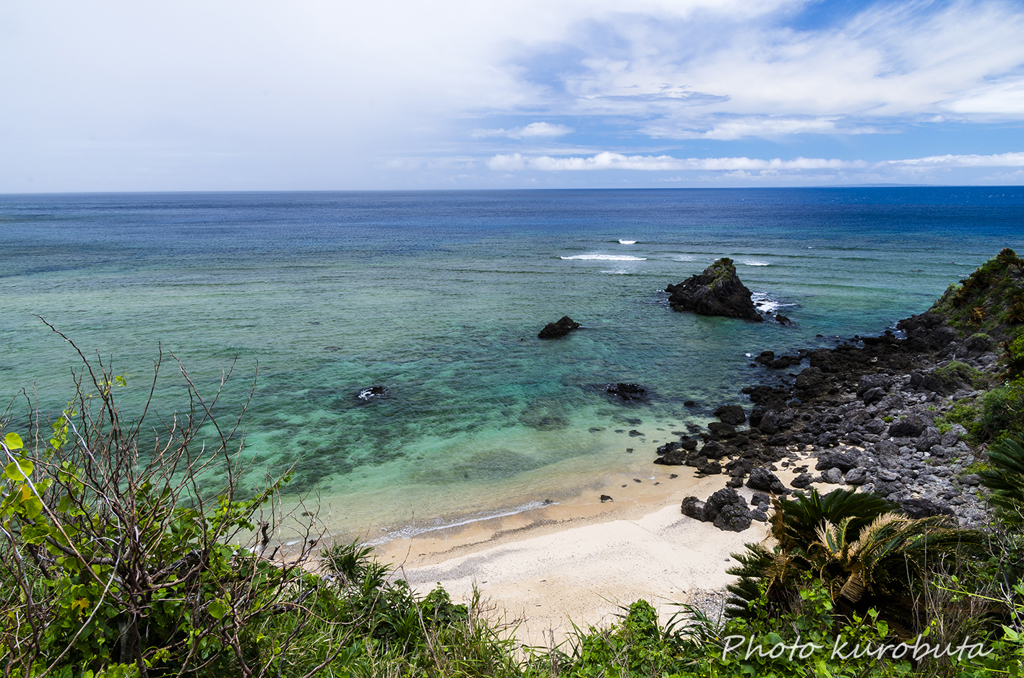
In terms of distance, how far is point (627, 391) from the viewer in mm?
24219

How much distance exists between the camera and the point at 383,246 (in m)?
82.6

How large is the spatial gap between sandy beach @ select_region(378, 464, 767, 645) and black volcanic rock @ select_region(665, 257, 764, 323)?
78.3ft

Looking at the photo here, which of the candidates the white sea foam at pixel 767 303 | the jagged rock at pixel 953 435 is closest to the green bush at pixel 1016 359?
the jagged rock at pixel 953 435

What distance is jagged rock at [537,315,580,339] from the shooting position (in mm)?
33125

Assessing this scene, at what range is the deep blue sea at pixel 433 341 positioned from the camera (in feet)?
60.5

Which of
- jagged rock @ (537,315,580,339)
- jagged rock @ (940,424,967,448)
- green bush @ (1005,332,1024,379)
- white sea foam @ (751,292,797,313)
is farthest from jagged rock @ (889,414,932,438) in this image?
white sea foam @ (751,292,797,313)

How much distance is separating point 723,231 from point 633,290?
66018mm

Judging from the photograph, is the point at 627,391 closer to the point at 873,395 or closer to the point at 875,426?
the point at 875,426

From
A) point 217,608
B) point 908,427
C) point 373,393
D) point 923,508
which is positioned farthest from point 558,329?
Answer: point 217,608

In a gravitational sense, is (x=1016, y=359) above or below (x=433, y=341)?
above

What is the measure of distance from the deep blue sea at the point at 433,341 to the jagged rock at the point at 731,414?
0.83 meters

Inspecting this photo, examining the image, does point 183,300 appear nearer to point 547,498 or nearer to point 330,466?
point 330,466

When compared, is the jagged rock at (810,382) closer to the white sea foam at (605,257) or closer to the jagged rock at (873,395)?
the jagged rock at (873,395)

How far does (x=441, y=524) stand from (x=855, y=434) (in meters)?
14.4
